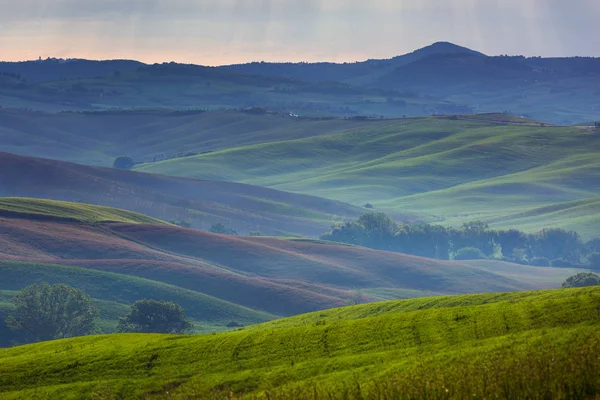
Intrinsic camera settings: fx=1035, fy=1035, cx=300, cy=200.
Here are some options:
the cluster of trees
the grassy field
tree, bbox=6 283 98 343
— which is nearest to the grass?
tree, bbox=6 283 98 343

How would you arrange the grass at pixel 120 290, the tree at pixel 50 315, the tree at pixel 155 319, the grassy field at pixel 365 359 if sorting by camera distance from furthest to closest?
1. the grass at pixel 120 290
2. the tree at pixel 155 319
3. the tree at pixel 50 315
4. the grassy field at pixel 365 359

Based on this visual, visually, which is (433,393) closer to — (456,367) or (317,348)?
(456,367)

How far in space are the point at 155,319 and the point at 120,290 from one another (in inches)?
1407

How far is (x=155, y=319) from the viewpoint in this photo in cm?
13888

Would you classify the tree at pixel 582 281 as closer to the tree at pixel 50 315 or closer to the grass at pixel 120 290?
the grass at pixel 120 290

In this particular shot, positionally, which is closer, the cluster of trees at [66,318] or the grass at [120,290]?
the cluster of trees at [66,318]

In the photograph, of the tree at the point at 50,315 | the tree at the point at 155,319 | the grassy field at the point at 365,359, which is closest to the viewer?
the grassy field at the point at 365,359

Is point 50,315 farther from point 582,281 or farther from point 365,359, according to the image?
point 365,359

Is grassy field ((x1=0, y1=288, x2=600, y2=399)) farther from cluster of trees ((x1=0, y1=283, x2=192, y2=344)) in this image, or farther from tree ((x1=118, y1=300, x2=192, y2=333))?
cluster of trees ((x1=0, y1=283, x2=192, y2=344))

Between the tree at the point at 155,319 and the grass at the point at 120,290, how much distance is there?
54.2 ft

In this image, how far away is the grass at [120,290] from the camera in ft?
531

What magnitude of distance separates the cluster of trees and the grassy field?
84.9 meters

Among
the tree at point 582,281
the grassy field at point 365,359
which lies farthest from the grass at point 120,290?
the grassy field at point 365,359

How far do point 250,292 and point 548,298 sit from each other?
13664cm
